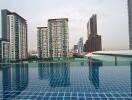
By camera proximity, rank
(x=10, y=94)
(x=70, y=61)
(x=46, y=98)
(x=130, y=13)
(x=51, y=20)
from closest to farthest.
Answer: (x=46, y=98)
(x=10, y=94)
(x=70, y=61)
(x=130, y=13)
(x=51, y=20)

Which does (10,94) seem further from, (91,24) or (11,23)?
(91,24)

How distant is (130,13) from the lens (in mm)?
26078

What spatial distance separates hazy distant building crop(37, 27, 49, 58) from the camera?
1093 inches

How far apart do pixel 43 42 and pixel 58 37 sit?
8.47 feet

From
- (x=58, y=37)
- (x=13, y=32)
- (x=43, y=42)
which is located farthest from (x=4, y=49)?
(x=58, y=37)

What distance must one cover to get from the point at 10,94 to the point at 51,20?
24.0 meters

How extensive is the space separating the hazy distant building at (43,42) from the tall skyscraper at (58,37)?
743mm

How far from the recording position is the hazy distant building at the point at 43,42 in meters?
27.8

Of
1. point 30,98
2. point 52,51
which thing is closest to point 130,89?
point 30,98

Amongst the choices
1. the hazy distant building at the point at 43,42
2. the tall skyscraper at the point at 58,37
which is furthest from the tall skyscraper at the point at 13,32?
the tall skyscraper at the point at 58,37

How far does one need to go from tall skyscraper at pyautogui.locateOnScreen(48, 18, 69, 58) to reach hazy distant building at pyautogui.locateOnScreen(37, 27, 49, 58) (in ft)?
2.44

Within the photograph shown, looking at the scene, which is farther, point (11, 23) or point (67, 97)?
point (11, 23)

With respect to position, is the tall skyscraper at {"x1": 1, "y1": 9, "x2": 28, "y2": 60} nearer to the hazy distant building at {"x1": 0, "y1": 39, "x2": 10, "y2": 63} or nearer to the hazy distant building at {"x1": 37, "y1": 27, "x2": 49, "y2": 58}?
the hazy distant building at {"x1": 0, "y1": 39, "x2": 10, "y2": 63}

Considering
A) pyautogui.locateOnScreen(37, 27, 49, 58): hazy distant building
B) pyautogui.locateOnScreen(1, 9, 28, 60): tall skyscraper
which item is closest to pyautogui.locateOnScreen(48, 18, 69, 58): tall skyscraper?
pyautogui.locateOnScreen(37, 27, 49, 58): hazy distant building
